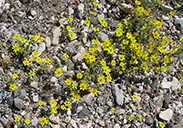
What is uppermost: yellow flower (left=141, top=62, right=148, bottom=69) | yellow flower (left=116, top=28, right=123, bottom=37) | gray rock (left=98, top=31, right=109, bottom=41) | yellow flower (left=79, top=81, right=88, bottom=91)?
yellow flower (left=116, top=28, right=123, bottom=37)

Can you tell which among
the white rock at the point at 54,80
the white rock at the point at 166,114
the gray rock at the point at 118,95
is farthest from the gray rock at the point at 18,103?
the white rock at the point at 166,114

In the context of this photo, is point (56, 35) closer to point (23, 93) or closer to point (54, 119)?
point (23, 93)

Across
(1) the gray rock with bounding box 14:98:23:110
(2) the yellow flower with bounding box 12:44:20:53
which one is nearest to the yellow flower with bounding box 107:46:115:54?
(2) the yellow flower with bounding box 12:44:20:53

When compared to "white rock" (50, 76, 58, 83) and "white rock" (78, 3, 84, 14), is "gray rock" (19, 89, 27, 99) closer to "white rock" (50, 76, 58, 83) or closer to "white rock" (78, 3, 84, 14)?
"white rock" (50, 76, 58, 83)

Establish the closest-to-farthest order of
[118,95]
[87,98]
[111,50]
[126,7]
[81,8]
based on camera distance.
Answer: [87,98]
[118,95]
[111,50]
[81,8]
[126,7]

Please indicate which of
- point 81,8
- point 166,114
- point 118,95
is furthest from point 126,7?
point 166,114

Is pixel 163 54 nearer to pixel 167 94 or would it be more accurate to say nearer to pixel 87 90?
pixel 167 94

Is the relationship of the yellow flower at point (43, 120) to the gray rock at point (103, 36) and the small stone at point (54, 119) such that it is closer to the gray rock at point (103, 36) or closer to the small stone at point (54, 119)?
the small stone at point (54, 119)
